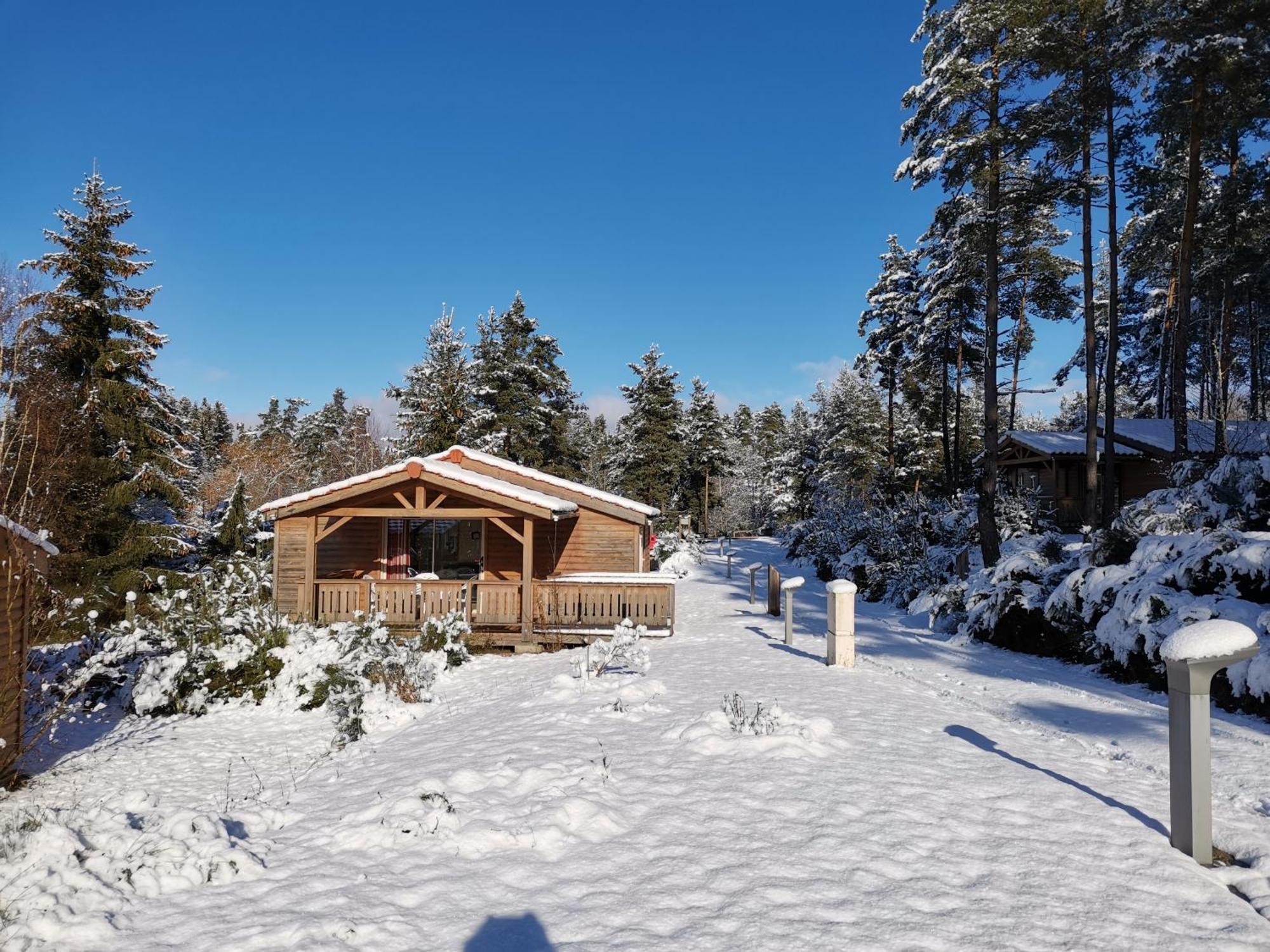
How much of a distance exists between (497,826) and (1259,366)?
3912 centimetres

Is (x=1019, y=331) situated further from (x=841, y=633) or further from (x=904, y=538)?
(x=841, y=633)

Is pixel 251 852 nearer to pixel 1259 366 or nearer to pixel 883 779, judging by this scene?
pixel 883 779

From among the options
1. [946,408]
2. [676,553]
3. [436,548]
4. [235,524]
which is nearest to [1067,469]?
[946,408]

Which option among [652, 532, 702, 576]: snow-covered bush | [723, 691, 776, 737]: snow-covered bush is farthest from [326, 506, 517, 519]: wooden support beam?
[652, 532, 702, 576]: snow-covered bush

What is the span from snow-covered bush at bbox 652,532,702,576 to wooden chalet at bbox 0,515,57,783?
71.8ft

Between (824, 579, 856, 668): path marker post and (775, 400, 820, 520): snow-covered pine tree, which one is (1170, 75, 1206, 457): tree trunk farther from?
(775, 400, 820, 520): snow-covered pine tree

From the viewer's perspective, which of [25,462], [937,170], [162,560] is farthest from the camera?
[162,560]

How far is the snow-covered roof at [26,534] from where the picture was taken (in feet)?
23.8

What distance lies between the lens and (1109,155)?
55.4 ft

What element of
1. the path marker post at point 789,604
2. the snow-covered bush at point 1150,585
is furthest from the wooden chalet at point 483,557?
the snow-covered bush at point 1150,585

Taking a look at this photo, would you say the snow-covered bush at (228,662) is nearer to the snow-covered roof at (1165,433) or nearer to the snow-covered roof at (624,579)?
the snow-covered roof at (624,579)

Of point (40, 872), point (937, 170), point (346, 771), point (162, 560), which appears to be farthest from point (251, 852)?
point (162, 560)

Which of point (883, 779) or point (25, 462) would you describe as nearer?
point (883, 779)

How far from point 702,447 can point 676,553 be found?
16.6m
